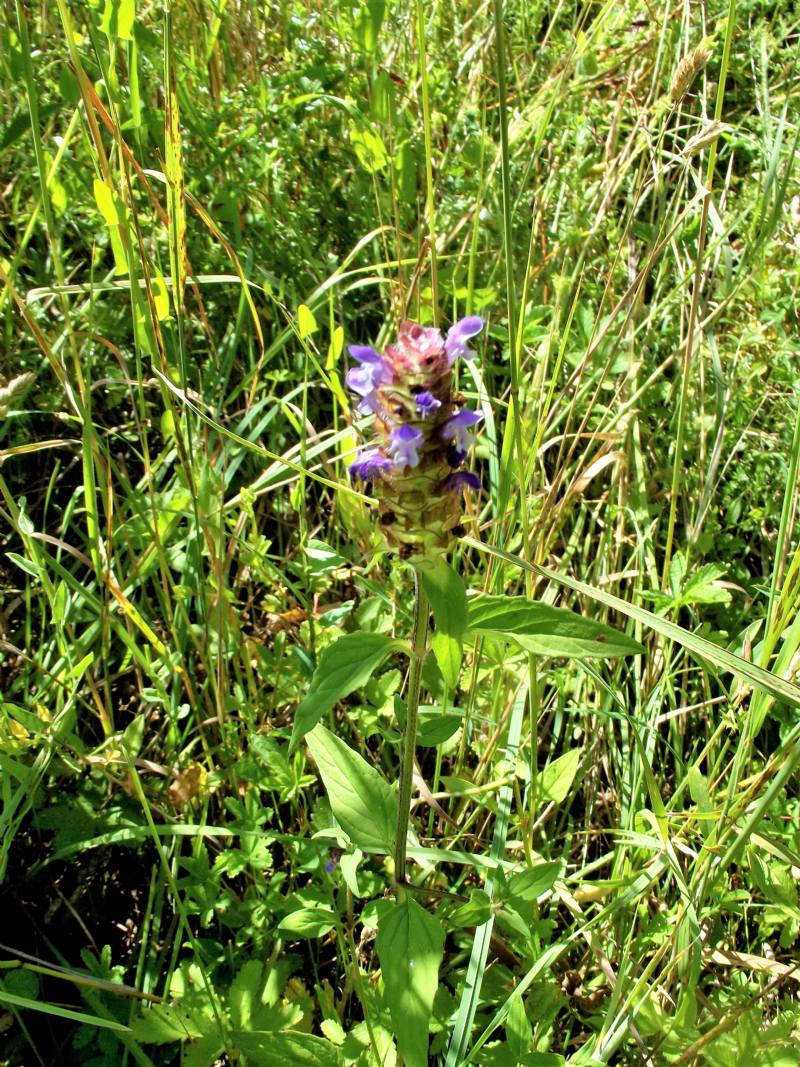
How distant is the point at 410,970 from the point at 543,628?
0.59 meters

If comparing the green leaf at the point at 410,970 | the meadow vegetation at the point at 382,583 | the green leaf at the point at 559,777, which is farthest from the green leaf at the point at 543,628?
the green leaf at the point at 559,777

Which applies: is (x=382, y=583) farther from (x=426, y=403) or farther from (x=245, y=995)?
(x=426, y=403)

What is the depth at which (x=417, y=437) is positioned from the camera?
124 cm

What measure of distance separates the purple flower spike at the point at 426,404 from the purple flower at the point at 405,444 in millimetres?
30

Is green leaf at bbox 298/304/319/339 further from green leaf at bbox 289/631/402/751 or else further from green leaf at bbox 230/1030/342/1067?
green leaf at bbox 230/1030/342/1067

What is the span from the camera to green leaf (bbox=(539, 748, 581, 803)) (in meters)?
1.83

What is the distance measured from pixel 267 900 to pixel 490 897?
56 cm

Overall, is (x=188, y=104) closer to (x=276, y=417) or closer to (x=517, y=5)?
(x=276, y=417)

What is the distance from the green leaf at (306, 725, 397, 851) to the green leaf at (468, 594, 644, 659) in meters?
0.43

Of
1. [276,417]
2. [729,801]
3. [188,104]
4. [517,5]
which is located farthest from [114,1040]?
[517,5]

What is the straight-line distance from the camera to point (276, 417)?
8.48 ft

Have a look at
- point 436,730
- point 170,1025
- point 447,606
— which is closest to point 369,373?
point 447,606

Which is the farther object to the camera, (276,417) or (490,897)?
(276,417)

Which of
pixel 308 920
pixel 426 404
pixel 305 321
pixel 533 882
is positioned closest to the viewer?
pixel 426 404
